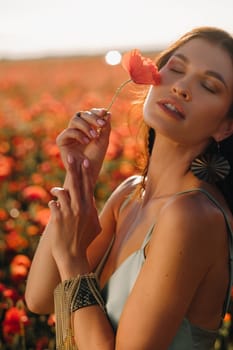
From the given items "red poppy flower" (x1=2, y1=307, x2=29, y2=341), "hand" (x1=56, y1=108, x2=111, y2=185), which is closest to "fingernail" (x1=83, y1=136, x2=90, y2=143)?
"hand" (x1=56, y1=108, x2=111, y2=185)

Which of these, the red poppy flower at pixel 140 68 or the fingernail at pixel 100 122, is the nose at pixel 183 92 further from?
the fingernail at pixel 100 122

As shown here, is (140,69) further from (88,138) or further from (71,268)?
(71,268)

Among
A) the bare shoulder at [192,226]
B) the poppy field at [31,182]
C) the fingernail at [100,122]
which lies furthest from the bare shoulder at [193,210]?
the poppy field at [31,182]

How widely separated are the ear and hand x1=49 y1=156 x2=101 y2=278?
1.29ft

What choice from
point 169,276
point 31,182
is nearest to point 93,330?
point 169,276

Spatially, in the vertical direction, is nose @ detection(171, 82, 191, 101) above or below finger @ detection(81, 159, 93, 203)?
above

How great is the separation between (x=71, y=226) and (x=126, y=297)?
253 mm

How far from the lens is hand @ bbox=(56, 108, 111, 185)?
2547 millimetres

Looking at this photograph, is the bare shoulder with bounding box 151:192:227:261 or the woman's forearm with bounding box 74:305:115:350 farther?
the woman's forearm with bounding box 74:305:115:350

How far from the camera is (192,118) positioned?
7.91 feet

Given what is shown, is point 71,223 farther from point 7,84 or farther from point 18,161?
point 7,84

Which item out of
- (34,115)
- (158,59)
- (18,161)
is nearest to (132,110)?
(158,59)

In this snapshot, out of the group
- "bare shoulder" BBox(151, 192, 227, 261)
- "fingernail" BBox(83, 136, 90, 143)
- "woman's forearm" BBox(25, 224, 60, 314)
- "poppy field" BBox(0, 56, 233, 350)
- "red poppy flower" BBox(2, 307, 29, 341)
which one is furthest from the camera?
"poppy field" BBox(0, 56, 233, 350)

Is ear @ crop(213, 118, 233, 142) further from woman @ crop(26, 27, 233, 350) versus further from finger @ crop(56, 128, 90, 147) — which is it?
finger @ crop(56, 128, 90, 147)
